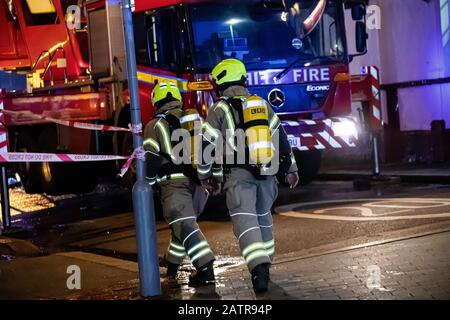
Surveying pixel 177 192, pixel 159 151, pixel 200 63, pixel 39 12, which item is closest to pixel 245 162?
pixel 177 192

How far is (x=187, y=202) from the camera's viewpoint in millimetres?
6883

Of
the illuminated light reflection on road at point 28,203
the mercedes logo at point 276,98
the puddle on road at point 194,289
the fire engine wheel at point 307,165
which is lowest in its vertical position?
the puddle on road at point 194,289

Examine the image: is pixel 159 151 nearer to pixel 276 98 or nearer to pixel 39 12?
pixel 276 98

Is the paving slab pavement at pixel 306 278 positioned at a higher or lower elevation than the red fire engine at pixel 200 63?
lower

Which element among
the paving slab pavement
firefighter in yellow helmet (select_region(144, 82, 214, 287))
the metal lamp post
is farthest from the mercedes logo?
the metal lamp post

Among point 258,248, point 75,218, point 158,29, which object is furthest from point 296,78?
point 258,248

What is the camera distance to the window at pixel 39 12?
551 inches

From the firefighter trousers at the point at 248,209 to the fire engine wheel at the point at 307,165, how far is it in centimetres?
781

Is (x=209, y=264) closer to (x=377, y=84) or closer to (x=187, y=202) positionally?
(x=187, y=202)

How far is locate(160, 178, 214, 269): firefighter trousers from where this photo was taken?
22.1 ft

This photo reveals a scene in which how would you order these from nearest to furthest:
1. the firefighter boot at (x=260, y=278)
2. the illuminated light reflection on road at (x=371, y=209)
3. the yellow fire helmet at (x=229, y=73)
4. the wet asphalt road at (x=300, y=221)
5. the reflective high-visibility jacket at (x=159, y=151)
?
the firefighter boot at (x=260, y=278)
the yellow fire helmet at (x=229, y=73)
the reflective high-visibility jacket at (x=159, y=151)
the wet asphalt road at (x=300, y=221)
the illuminated light reflection on road at (x=371, y=209)

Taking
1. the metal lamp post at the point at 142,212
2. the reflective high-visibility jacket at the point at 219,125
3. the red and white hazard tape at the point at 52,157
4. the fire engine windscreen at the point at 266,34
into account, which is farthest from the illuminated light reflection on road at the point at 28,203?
the reflective high-visibility jacket at the point at 219,125

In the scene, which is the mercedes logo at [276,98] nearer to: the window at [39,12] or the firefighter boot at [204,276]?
the window at [39,12]

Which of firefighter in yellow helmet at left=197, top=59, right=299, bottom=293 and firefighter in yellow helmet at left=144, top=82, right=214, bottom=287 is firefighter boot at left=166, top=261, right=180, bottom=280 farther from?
firefighter in yellow helmet at left=197, top=59, right=299, bottom=293
